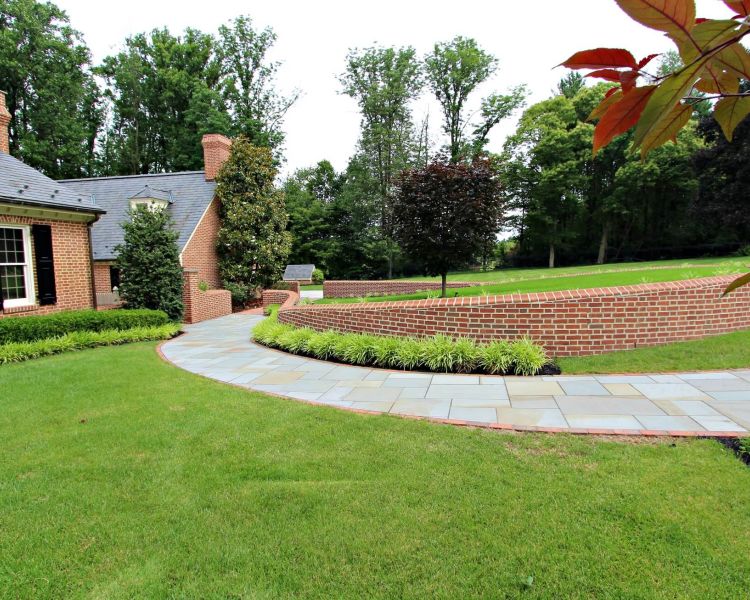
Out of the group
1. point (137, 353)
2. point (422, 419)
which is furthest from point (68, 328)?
point (422, 419)

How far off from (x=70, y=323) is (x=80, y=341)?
0.62 m

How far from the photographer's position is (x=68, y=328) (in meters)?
9.71

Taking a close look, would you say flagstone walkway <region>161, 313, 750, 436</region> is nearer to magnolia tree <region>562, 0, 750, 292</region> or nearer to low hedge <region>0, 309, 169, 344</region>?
magnolia tree <region>562, 0, 750, 292</region>

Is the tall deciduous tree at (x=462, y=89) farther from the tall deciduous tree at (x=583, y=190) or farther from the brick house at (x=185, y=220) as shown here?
the brick house at (x=185, y=220)

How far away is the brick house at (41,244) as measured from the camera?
1001 centimetres

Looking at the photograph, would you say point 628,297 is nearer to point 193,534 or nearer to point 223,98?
point 193,534

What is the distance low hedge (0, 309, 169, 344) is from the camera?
880 cm

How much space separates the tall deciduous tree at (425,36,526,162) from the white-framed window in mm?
28005

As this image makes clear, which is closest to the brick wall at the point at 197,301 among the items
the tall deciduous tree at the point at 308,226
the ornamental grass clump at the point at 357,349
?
the ornamental grass clump at the point at 357,349

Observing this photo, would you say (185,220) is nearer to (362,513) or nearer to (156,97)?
(362,513)

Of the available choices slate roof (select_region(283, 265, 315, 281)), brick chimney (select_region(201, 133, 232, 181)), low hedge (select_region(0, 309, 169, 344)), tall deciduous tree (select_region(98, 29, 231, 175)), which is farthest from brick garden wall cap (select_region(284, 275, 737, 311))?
tall deciduous tree (select_region(98, 29, 231, 175))

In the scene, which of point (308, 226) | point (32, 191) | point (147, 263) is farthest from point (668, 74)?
point (308, 226)

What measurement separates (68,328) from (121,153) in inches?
1070

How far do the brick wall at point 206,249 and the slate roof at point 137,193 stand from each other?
276 mm
